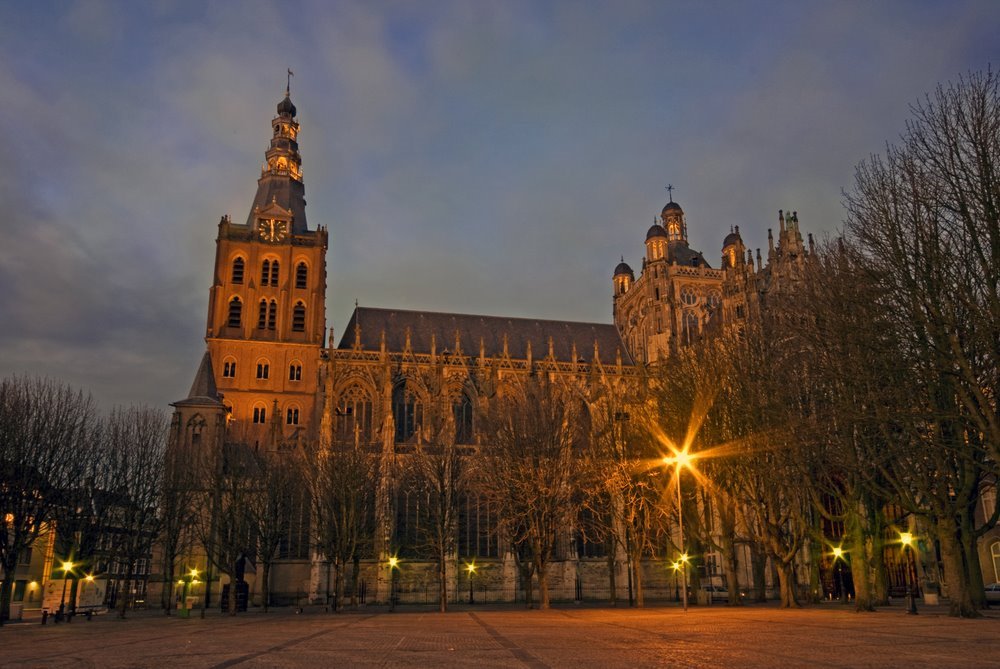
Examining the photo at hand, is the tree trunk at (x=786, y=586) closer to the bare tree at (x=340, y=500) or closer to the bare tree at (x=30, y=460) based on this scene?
the bare tree at (x=340, y=500)

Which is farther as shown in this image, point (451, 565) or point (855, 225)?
point (451, 565)

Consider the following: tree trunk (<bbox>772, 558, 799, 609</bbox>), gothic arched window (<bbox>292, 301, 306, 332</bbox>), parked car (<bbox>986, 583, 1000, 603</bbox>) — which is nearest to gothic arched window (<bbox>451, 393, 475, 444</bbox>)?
gothic arched window (<bbox>292, 301, 306, 332</bbox>)

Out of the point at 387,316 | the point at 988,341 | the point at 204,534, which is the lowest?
the point at 204,534

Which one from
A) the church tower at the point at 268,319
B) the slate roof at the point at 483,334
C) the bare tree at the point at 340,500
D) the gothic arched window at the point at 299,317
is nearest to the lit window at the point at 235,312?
the church tower at the point at 268,319

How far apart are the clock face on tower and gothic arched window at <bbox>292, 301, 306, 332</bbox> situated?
670cm

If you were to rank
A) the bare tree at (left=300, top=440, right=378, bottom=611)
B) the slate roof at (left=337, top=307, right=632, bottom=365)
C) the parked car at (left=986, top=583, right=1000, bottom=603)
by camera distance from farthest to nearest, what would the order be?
the slate roof at (left=337, top=307, right=632, bottom=365)
the bare tree at (left=300, top=440, right=378, bottom=611)
the parked car at (left=986, top=583, right=1000, bottom=603)

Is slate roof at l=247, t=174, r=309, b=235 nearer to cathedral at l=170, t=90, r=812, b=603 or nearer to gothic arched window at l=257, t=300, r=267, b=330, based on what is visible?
cathedral at l=170, t=90, r=812, b=603

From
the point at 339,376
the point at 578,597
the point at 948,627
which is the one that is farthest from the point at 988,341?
the point at 339,376

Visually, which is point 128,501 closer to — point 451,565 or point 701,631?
point 451,565

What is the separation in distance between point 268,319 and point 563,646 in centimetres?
5478

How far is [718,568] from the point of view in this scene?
5584cm

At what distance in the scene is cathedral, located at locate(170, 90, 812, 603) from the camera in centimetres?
5559

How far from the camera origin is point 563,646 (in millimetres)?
16531

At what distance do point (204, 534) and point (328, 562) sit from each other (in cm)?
865
